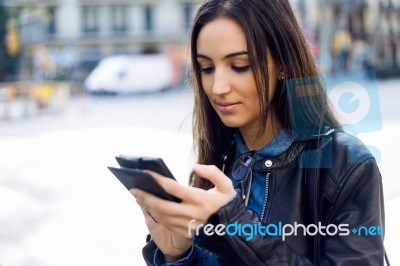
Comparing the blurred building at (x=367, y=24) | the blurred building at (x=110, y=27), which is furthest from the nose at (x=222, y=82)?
the blurred building at (x=110, y=27)

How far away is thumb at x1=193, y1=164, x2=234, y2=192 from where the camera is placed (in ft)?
2.80

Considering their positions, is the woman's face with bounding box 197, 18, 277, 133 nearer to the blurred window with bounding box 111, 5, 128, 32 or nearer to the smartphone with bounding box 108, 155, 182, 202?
the smartphone with bounding box 108, 155, 182, 202

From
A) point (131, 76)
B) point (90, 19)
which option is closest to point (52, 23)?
point (90, 19)

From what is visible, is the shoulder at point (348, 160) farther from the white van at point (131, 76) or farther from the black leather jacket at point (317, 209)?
the white van at point (131, 76)

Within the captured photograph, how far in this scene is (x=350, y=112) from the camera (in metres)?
1.14

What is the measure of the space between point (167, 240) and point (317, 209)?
0.29 m

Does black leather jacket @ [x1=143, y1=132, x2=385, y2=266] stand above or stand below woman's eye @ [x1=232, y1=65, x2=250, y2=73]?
below

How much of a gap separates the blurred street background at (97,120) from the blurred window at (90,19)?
6 cm

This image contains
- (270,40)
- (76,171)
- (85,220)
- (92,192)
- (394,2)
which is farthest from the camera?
(394,2)

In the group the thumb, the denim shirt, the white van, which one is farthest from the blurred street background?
the thumb

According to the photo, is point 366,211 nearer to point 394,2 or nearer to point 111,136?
point 111,136

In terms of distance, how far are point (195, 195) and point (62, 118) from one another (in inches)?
554

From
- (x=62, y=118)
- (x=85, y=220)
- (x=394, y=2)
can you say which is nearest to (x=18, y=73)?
(x=62, y=118)

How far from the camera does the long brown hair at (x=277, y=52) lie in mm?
1039
